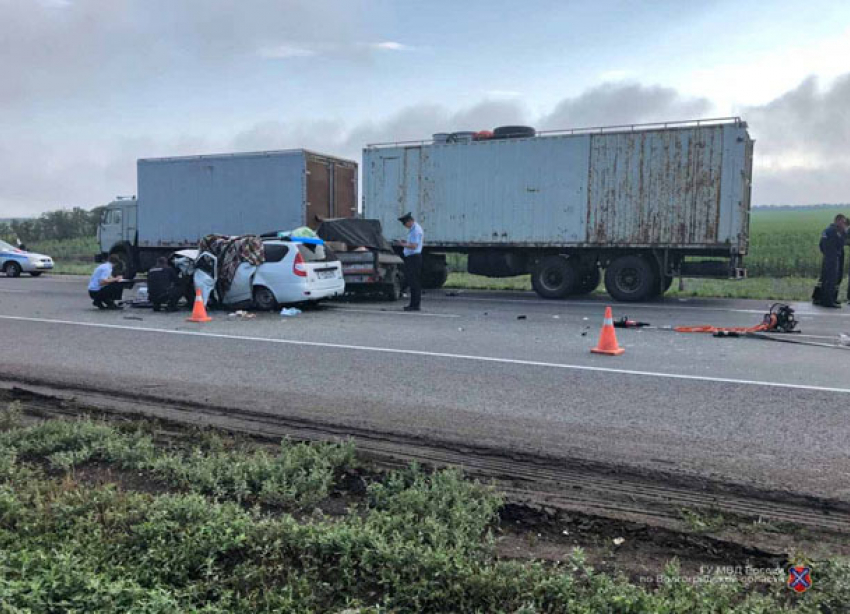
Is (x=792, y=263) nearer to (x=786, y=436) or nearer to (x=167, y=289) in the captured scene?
(x=167, y=289)

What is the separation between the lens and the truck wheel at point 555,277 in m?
17.7

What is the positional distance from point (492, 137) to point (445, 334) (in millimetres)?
9091

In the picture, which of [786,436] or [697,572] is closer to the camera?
[697,572]

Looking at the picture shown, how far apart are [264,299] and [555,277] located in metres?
7.30

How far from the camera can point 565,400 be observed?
21.1 feet

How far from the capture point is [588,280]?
61.2 ft

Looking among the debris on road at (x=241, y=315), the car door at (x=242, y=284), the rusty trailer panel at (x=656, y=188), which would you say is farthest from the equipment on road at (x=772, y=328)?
the car door at (x=242, y=284)

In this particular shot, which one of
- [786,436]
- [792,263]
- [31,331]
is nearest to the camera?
[786,436]

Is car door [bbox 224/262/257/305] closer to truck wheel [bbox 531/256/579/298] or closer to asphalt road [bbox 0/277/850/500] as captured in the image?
asphalt road [bbox 0/277/850/500]

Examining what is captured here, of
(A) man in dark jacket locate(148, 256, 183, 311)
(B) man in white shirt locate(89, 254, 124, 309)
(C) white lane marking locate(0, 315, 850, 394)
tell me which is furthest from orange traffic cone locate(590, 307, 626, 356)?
(B) man in white shirt locate(89, 254, 124, 309)

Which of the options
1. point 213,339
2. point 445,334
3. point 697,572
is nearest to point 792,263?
point 445,334

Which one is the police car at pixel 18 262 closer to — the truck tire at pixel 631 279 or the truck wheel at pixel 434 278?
the truck wheel at pixel 434 278

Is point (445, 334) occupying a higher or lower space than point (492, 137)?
lower

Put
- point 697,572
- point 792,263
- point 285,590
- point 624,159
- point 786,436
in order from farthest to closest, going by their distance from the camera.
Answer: point 792,263, point 624,159, point 786,436, point 697,572, point 285,590
